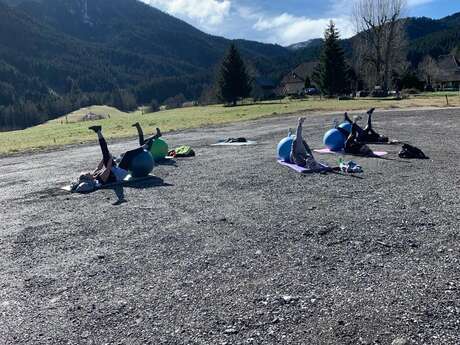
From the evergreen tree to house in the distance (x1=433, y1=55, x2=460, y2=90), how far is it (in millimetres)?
40208

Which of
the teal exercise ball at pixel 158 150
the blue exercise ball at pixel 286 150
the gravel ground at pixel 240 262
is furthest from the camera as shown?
the teal exercise ball at pixel 158 150

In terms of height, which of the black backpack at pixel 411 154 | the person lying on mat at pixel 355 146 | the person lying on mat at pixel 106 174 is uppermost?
the person lying on mat at pixel 106 174

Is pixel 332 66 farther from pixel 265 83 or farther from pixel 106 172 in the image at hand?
pixel 265 83

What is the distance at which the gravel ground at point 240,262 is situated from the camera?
534 cm

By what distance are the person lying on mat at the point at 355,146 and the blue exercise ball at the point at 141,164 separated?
24.7ft

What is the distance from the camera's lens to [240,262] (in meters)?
7.29

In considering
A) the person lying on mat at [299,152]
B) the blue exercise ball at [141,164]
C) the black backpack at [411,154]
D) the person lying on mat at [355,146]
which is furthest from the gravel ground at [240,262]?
the person lying on mat at [355,146]

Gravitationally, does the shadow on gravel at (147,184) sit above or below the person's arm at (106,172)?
below

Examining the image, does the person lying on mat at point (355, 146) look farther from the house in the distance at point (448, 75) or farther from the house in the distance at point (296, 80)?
the house in the distance at point (296, 80)

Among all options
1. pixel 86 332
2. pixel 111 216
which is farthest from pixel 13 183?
pixel 86 332

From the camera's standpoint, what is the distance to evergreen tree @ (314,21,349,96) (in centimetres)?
6531

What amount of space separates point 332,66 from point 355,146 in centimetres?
5136

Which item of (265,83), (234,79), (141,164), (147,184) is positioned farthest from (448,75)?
(147,184)

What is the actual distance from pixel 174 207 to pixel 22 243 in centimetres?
345
